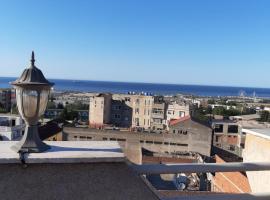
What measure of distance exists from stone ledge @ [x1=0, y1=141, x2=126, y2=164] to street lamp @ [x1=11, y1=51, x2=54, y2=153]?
3.4 inches

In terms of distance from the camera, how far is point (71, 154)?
2.65 metres

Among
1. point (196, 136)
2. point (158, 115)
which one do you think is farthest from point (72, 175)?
point (158, 115)

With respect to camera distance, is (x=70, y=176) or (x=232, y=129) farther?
(x=232, y=129)

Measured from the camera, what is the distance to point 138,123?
6269 centimetres

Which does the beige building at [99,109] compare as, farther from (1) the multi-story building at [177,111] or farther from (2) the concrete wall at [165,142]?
(2) the concrete wall at [165,142]

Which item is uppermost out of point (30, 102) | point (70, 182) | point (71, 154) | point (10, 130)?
point (30, 102)

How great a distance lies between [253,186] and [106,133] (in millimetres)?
35469

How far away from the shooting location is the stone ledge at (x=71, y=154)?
2.54m

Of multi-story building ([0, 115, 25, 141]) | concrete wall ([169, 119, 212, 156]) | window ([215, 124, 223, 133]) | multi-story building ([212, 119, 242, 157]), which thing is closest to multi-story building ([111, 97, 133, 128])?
multi-story building ([212, 119, 242, 157])

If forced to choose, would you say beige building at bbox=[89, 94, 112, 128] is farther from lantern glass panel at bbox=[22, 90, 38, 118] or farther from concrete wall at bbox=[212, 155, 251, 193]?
lantern glass panel at bbox=[22, 90, 38, 118]

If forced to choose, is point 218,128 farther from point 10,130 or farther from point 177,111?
point 10,130

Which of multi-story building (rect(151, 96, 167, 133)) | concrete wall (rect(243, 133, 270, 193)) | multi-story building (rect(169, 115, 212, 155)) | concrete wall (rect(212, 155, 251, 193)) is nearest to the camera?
concrete wall (rect(243, 133, 270, 193))

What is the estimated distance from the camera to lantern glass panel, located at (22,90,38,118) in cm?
269

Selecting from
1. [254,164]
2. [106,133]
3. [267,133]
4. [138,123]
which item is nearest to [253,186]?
[267,133]
